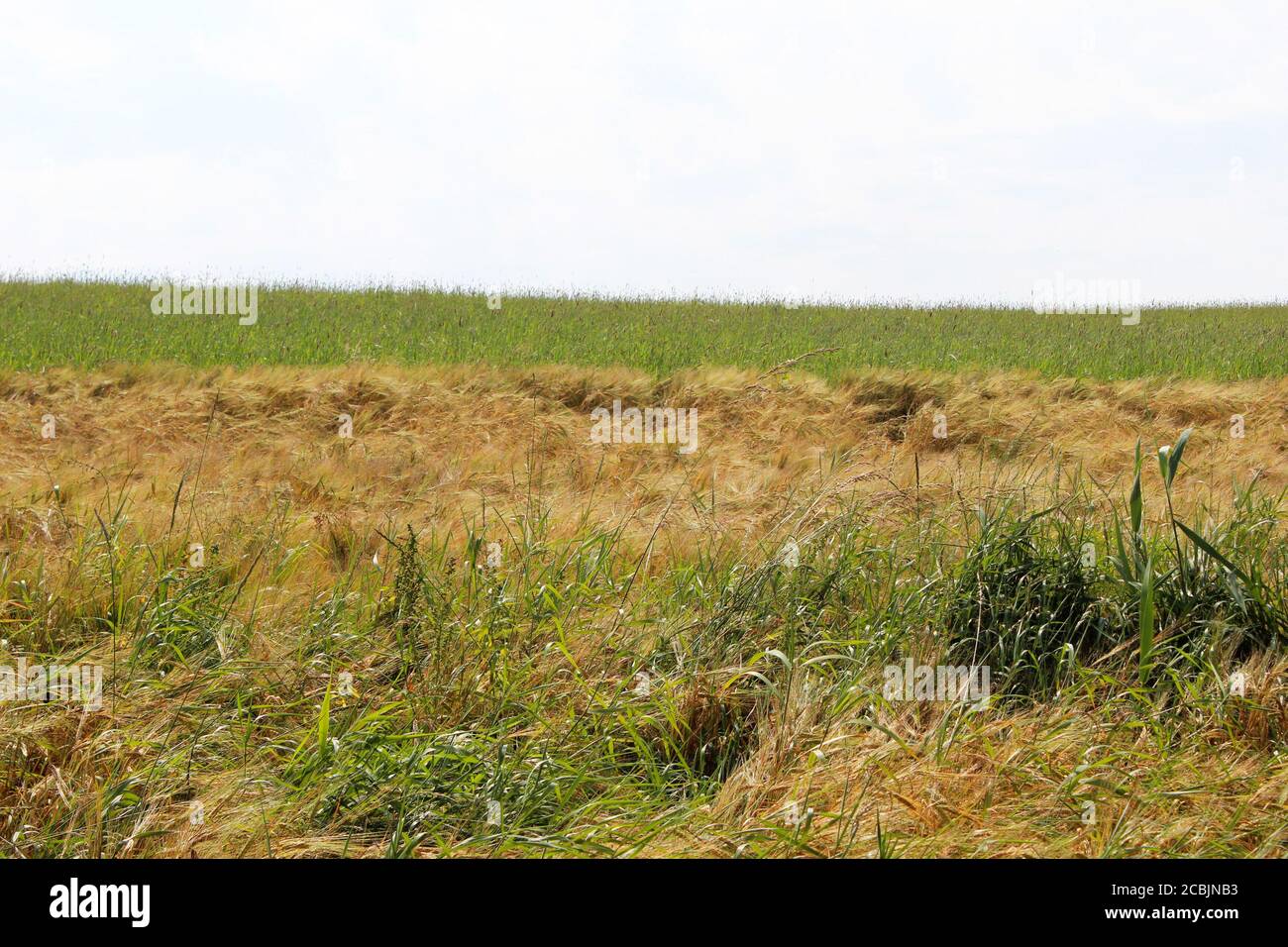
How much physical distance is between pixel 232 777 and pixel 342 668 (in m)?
0.69

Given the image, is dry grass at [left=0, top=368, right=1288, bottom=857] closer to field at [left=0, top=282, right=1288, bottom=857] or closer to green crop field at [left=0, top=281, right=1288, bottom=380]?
field at [left=0, top=282, right=1288, bottom=857]

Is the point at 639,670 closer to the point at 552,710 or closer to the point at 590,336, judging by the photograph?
the point at 552,710

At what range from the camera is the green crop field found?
1362 cm

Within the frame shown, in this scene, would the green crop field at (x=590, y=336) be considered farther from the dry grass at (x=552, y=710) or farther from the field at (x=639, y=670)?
the dry grass at (x=552, y=710)

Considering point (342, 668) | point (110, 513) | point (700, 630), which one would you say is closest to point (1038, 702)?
point (700, 630)

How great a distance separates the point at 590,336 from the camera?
1633 centimetres

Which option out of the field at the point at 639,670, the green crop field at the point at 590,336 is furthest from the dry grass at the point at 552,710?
the green crop field at the point at 590,336

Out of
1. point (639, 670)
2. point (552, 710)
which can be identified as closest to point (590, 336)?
point (639, 670)

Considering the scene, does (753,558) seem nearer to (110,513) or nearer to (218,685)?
(218,685)

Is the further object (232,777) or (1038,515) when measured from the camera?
(1038,515)

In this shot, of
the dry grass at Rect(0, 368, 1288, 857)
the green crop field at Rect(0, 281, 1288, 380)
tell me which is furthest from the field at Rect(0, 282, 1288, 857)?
the green crop field at Rect(0, 281, 1288, 380)
